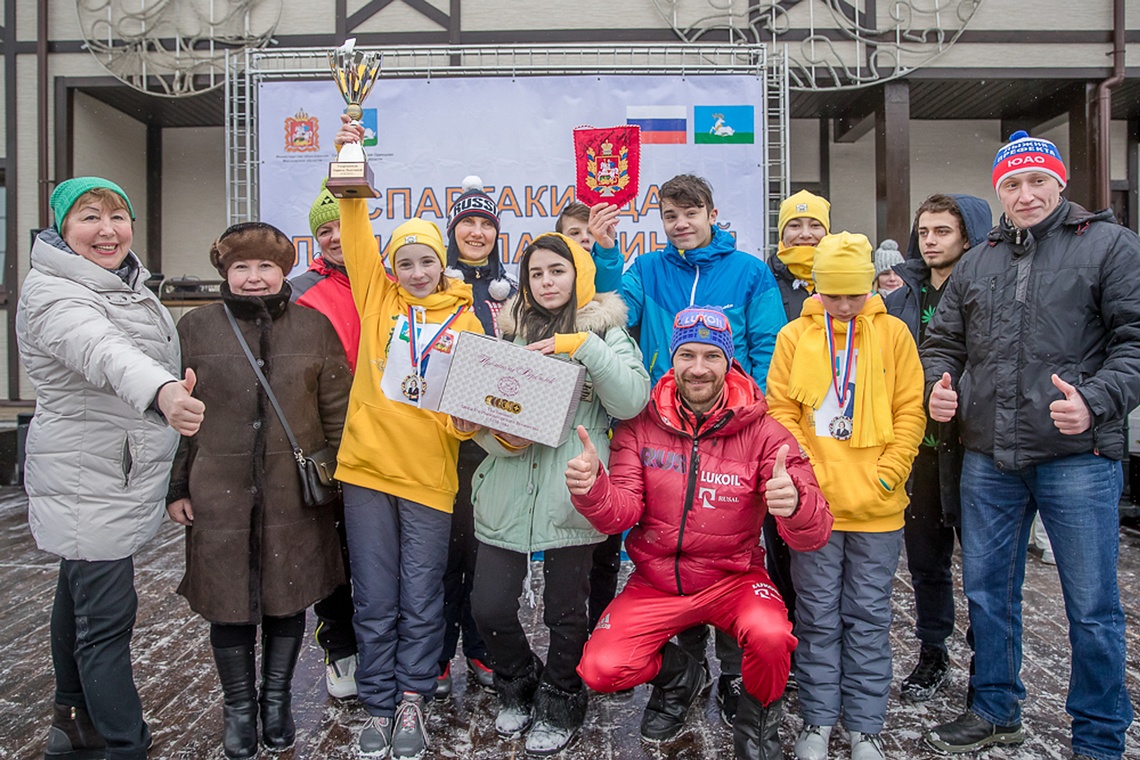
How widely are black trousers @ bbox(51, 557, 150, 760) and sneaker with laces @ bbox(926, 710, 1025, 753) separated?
8.71 feet

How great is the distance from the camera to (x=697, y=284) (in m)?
3.31

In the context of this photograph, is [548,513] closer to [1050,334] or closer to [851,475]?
[851,475]

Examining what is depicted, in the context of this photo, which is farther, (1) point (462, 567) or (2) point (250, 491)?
(1) point (462, 567)

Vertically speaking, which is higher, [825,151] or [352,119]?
[825,151]

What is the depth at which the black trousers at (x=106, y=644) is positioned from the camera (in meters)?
2.41

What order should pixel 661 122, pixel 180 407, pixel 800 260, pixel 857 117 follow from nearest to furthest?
pixel 180 407 < pixel 800 260 < pixel 661 122 < pixel 857 117

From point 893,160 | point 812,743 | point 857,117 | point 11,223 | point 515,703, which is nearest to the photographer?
point 812,743

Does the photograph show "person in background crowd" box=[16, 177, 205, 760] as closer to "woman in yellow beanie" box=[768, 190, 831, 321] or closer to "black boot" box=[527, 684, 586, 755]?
"black boot" box=[527, 684, 586, 755]

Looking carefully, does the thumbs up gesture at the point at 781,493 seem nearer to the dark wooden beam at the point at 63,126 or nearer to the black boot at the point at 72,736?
the black boot at the point at 72,736

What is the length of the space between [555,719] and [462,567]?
75cm

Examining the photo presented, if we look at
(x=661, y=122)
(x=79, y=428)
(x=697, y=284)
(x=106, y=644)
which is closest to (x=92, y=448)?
(x=79, y=428)

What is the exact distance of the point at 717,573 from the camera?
2758mm

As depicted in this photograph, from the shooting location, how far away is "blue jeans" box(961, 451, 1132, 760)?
249 centimetres

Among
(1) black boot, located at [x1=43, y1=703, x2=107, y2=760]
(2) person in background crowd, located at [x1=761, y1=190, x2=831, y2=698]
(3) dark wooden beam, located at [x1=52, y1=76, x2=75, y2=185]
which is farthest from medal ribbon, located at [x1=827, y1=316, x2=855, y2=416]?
(3) dark wooden beam, located at [x1=52, y1=76, x2=75, y2=185]
